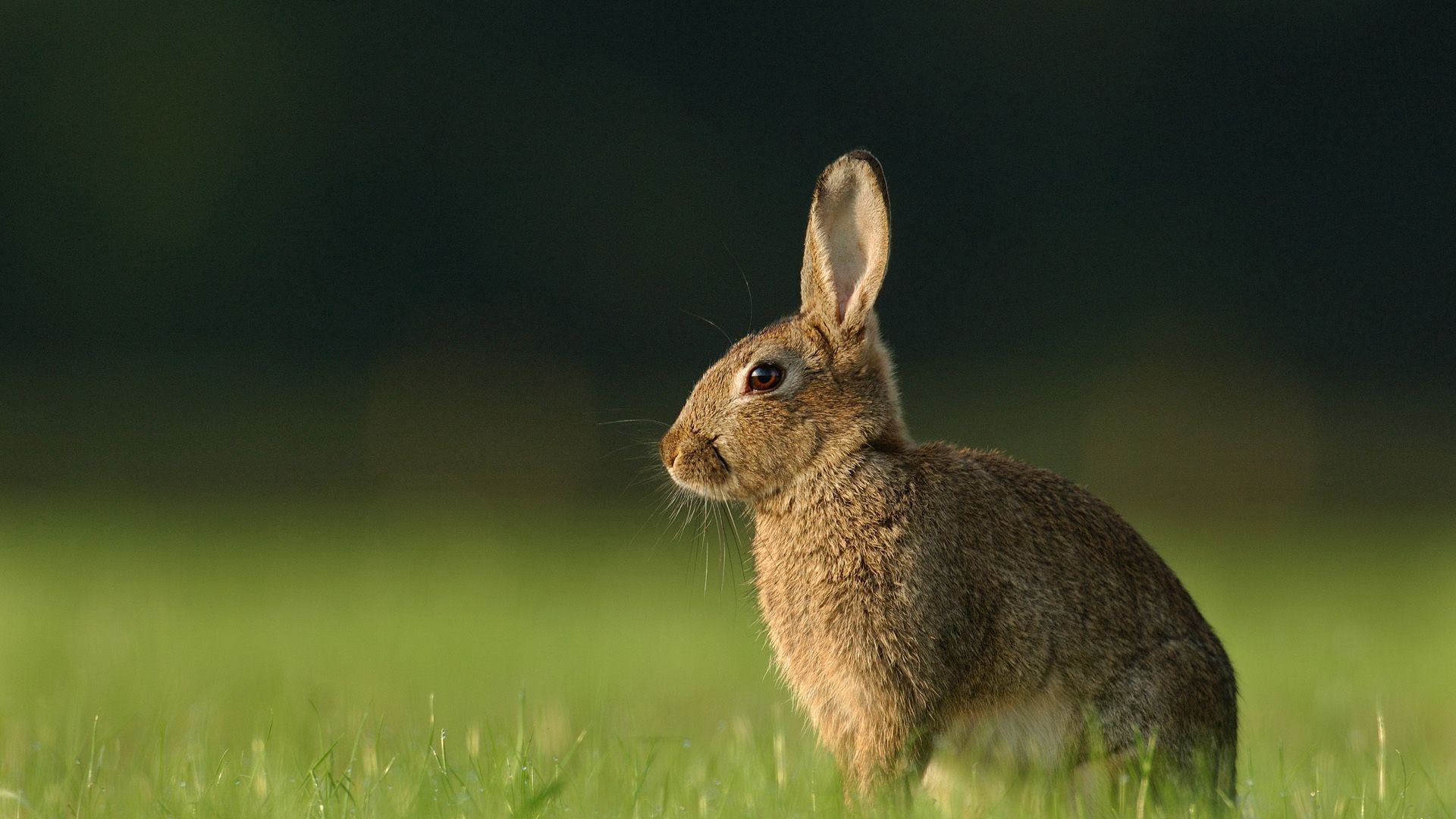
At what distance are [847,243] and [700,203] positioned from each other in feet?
51.3

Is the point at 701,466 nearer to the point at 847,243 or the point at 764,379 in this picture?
the point at 764,379

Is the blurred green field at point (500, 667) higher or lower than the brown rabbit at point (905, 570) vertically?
lower

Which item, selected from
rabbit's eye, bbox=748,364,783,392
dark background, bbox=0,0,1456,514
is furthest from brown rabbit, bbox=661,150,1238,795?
dark background, bbox=0,0,1456,514

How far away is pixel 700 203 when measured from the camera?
19906 mm

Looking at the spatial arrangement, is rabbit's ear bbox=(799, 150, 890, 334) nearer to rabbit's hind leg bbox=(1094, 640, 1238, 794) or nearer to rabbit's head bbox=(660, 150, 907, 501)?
rabbit's head bbox=(660, 150, 907, 501)

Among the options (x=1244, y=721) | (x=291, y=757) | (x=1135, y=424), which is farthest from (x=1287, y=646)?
(x=1135, y=424)

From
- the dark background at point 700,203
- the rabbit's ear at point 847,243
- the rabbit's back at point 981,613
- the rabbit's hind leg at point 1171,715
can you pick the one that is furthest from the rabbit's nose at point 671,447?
the dark background at point 700,203

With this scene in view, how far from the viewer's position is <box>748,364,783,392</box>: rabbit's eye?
14.1 ft

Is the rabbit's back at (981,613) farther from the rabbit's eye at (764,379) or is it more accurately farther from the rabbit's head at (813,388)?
the rabbit's eye at (764,379)

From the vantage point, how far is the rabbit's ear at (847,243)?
4266mm

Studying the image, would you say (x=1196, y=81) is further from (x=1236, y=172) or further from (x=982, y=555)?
(x=982, y=555)

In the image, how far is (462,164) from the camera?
19266mm

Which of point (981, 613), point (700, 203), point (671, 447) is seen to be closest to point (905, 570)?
point (981, 613)

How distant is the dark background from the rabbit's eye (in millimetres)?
12385
